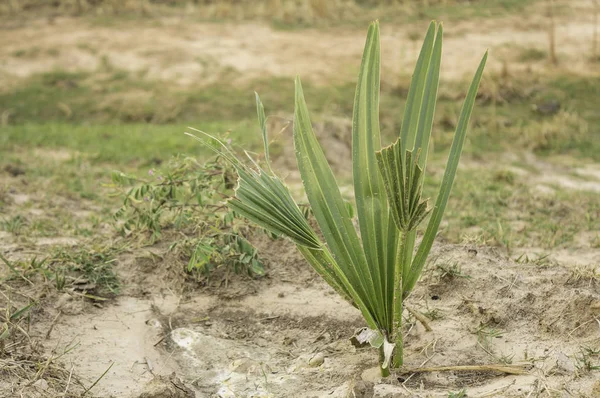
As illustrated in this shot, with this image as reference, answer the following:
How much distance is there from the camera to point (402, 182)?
2.34 metres

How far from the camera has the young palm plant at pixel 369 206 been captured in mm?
2555

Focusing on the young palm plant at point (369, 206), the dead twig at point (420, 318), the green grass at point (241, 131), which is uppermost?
the young palm plant at point (369, 206)

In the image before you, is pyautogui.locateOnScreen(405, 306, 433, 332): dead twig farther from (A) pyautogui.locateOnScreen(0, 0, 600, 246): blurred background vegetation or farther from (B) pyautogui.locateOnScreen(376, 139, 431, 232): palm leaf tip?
(A) pyautogui.locateOnScreen(0, 0, 600, 246): blurred background vegetation

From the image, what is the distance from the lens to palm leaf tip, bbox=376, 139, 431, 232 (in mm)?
2316

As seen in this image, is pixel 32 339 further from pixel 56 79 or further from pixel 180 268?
pixel 56 79

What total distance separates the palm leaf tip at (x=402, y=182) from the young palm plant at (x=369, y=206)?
15 cm

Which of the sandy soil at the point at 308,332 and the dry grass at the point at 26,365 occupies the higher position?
the dry grass at the point at 26,365

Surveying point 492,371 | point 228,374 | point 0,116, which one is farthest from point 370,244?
point 0,116

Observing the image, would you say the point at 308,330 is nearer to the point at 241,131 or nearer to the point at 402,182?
the point at 402,182

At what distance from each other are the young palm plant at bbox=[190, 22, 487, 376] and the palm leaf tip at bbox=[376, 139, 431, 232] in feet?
0.50

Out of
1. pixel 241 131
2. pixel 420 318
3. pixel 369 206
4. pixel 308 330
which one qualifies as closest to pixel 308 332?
pixel 308 330

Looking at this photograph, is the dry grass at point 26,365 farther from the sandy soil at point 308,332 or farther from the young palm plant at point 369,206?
the young palm plant at point 369,206

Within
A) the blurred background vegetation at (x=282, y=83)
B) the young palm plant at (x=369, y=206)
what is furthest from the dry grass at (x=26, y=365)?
the blurred background vegetation at (x=282, y=83)

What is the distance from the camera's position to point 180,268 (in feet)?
12.3
